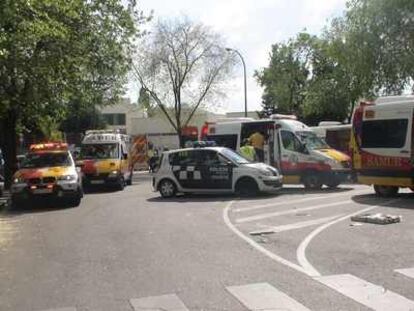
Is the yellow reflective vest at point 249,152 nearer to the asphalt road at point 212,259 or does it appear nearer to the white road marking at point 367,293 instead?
the asphalt road at point 212,259

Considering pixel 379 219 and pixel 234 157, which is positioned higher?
pixel 234 157

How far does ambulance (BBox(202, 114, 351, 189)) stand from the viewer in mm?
21969

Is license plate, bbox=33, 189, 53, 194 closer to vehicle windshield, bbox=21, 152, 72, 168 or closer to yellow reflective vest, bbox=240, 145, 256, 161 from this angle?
vehicle windshield, bbox=21, 152, 72, 168

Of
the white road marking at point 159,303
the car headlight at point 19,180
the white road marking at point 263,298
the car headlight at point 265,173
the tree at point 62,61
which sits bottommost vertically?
the white road marking at point 159,303

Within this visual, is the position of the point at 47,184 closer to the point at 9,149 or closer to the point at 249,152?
the point at 249,152

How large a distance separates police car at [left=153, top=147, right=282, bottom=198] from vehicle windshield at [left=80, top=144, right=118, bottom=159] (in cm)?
533

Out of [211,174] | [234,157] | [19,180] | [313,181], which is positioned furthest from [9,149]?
[313,181]

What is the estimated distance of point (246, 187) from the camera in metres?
20.0

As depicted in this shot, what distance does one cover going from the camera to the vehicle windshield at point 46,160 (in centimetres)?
2038

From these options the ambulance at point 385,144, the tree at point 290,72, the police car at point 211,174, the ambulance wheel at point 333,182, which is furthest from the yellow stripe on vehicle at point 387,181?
the tree at point 290,72

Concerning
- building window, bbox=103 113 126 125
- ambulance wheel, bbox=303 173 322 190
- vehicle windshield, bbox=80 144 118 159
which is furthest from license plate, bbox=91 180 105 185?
building window, bbox=103 113 126 125

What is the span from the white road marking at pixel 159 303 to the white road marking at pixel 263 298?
0.64 metres

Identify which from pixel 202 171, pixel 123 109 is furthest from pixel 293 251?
pixel 123 109

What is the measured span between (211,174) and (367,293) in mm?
13136
